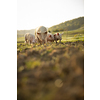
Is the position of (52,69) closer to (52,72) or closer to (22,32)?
(52,72)

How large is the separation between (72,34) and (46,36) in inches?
15.1

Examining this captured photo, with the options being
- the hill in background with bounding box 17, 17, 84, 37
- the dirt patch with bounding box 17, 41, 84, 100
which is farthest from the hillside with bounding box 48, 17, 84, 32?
the dirt patch with bounding box 17, 41, 84, 100

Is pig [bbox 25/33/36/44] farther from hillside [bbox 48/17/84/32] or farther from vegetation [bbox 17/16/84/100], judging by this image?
hillside [bbox 48/17/84/32]

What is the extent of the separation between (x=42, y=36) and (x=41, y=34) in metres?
0.03

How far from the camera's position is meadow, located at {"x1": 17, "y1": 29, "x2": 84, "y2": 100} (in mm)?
1069

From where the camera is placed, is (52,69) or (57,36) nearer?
(52,69)

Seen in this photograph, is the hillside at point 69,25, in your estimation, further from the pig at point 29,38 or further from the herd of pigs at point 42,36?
the pig at point 29,38

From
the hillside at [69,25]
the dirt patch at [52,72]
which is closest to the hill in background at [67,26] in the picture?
the hillside at [69,25]

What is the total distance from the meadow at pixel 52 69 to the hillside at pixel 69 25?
0.06 m

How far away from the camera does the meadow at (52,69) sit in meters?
1.07

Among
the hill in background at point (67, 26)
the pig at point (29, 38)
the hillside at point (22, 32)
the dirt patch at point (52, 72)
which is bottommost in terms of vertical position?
the dirt patch at point (52, 72)

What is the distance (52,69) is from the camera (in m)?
1.18

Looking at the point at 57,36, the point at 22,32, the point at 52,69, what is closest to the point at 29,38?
the point at 22,32
